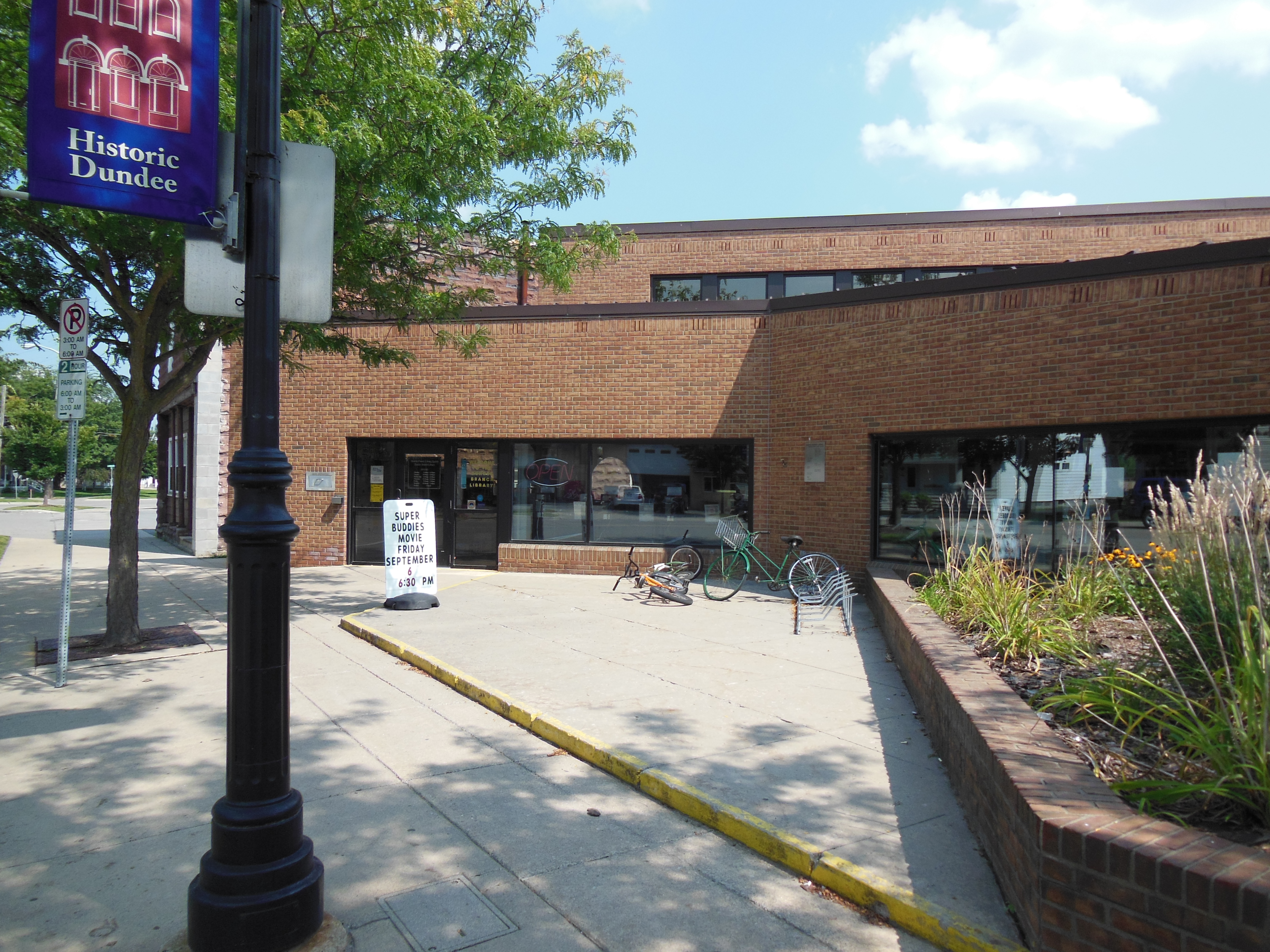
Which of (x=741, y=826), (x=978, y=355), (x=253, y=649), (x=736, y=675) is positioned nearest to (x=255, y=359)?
(x=253, y=649)

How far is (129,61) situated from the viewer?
3.74m

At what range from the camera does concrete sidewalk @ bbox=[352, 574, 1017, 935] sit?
4133 millimetres

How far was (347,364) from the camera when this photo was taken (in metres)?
15.6

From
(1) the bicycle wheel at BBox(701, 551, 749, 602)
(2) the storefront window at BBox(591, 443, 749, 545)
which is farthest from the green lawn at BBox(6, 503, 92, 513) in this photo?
(1) the bicycle wheel at BBox(701, 551, 749, 602)

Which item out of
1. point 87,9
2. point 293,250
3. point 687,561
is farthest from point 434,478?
point 293,250

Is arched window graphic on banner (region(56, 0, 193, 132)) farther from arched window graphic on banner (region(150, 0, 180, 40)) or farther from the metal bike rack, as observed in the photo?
the metal bike rack

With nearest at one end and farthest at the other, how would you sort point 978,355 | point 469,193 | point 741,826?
point 741,826 → point 469,193 → point 978,355

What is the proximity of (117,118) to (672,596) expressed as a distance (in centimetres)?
890

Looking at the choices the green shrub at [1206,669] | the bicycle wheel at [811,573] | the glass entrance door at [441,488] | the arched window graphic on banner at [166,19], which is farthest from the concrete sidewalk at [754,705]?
the arched window graphic on banner at [166,19]

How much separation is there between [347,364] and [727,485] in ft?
25.0

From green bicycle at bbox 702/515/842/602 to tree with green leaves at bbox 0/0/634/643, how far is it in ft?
15.8

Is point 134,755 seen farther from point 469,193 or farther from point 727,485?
point 727,485

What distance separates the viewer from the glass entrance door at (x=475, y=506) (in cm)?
1540

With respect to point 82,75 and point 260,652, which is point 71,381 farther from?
point 260,652
